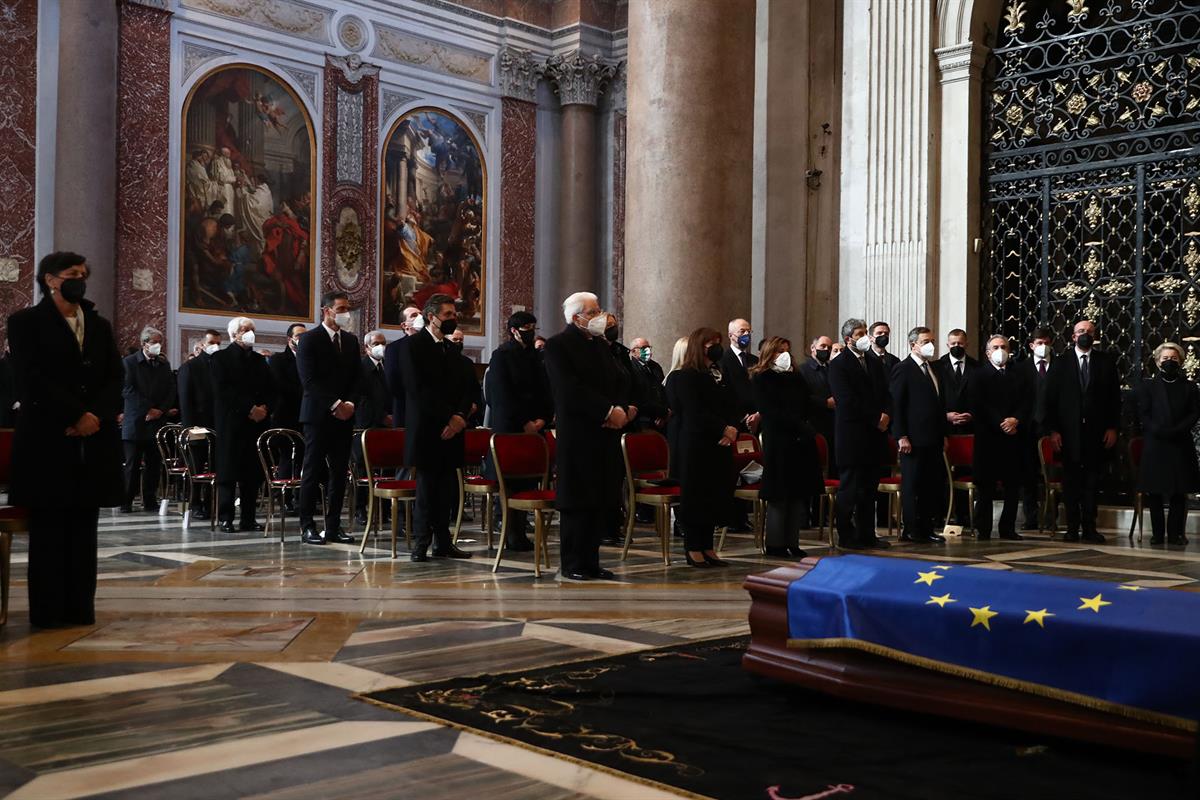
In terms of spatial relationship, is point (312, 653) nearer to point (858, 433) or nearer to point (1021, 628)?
point (1021, 628)

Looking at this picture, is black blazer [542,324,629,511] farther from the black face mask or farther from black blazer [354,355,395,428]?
black blazer [354,355,395,428]

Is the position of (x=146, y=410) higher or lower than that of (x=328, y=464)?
higher

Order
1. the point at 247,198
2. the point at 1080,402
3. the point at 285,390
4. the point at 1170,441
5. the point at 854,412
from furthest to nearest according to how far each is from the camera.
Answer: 1. the point at 247,198
2. the point at 285,390
3. the point at 1080,402
4. the point at 1170,441
5. the point at 854,412

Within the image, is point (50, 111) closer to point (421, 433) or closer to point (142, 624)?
point (421, 433)

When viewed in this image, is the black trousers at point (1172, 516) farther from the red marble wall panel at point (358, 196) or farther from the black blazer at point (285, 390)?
the red marble wall panel at point (358, 196)

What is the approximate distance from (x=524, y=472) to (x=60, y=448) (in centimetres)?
293

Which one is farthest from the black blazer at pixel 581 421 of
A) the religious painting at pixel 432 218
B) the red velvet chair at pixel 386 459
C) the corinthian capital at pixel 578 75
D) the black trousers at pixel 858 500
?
the corinthian capital at pixel 578 75

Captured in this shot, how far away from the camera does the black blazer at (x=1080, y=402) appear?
33.4ft

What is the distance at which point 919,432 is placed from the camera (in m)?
9.91

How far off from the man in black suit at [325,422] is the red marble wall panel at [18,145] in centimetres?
675

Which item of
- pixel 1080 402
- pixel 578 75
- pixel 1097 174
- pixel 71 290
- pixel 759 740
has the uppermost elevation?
pixel 578 75

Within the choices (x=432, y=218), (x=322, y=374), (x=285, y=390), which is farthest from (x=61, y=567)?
(x=432, y=218)

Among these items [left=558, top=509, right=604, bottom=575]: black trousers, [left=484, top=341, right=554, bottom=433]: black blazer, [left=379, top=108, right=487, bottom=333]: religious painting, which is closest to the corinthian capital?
[left=379, top=108, right=487, bottom=333]: religious painting

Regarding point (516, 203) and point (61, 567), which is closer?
point (61, 567)
